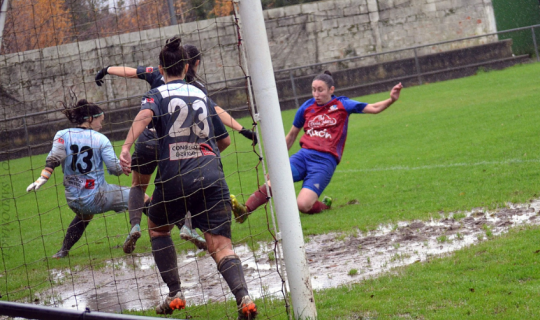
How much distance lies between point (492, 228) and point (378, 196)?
250 cm

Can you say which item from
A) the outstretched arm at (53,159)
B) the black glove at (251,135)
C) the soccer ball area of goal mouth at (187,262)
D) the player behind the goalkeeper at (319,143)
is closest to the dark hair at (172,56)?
the soccer ball area of goal mouth at (187,262)

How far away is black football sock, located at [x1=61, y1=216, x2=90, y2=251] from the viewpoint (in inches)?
280

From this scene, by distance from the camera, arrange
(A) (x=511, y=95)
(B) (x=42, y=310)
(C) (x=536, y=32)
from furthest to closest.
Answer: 1. (C) (x=536, y=32)
2. (A) (x=511, y=95)
3. (B) (x=42, y=310)

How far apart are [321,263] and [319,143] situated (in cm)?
241

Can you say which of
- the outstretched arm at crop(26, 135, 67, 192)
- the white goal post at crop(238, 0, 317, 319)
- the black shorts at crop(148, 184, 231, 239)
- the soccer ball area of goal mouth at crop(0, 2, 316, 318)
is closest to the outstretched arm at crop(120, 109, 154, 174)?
the soccer ball area of goal mouth at crop(0, 2, 316, 318)

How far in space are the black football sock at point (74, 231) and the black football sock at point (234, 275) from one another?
11.4 feet

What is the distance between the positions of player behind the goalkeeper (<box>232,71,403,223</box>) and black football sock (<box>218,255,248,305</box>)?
3141mm

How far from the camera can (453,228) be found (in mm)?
5777

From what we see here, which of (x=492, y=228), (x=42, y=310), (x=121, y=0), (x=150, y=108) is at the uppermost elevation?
(x=121, y=0)

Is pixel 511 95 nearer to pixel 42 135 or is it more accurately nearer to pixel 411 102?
pixel 411 102

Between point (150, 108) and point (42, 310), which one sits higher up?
point (150, 108)

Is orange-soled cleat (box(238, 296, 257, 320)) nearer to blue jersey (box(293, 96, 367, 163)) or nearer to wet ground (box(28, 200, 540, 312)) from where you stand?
wet ground (box(28, 200, 540, 312))

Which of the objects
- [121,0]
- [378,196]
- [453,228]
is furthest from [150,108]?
[378,196]

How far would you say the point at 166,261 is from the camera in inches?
177
